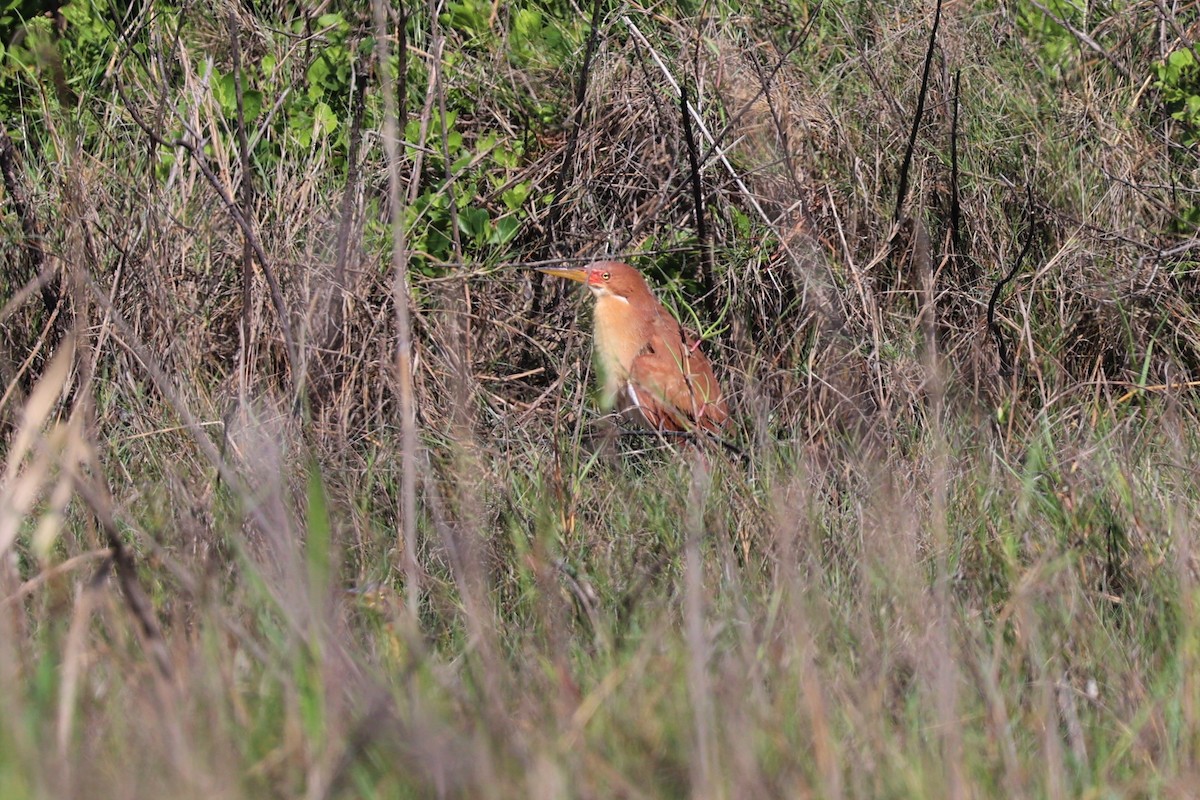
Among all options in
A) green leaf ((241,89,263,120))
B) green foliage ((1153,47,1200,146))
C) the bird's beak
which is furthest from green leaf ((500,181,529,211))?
A: green foliage ((1153,47,1200,146))

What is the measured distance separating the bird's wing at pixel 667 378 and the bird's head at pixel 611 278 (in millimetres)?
120

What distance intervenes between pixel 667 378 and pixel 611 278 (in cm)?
34

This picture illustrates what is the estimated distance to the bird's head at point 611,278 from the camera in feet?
14.0

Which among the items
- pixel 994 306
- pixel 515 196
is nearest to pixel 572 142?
pixel 515 196

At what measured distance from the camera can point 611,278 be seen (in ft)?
14.1

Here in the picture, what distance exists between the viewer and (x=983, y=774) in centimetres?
188

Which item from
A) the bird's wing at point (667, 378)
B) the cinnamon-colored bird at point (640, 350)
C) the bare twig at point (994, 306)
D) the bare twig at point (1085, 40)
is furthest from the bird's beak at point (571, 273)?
the bare twig at point (1085, 40)

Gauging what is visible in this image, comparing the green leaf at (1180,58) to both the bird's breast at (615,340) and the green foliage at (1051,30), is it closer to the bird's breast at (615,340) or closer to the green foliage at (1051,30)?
the green foliage at (1051,30)

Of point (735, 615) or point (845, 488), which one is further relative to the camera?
point (845, 488)

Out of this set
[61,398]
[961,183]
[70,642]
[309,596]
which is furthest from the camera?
[961,183]

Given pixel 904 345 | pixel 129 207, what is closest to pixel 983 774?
pixel 904 345

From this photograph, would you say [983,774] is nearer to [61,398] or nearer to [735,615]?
[735,615]

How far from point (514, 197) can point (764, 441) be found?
4.87 feet

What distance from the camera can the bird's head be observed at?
4.27 m
